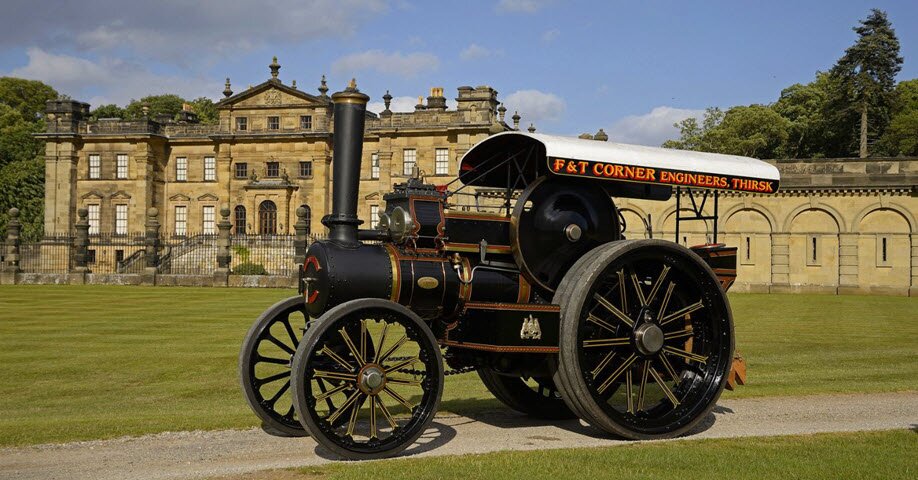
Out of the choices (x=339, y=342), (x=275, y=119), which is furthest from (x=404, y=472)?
(x=275, y=119)

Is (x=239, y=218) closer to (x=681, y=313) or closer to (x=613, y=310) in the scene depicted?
(x=681, y=313)

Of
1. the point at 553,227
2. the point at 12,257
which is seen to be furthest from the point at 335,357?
the point at 12,257

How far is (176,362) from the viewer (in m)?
15.5

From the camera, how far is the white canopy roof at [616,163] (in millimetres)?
8508

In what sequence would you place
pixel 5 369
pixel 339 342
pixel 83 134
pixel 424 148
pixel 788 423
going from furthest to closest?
pixel 83 134 < pixel 424 148 < pixel 5 369 < pixel 788 423 < pixel 339 342

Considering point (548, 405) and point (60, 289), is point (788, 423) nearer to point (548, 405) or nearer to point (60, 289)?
point (548, 405)

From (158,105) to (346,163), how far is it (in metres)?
92.7

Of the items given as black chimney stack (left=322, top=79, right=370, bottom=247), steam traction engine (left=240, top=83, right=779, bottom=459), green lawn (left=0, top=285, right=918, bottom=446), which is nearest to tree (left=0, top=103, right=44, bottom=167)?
green lawn (left=0, top=285, right=918, bottom=446)

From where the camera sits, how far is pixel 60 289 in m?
37.0

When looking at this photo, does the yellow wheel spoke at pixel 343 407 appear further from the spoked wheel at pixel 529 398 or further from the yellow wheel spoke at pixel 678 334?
the yellow wheel spoke at pixel 678 334

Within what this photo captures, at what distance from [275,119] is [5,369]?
2075 inches

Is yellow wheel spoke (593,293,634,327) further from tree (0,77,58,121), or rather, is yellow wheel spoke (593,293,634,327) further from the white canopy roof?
tree (0,77,58,121)

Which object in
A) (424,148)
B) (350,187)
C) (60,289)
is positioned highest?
(424,148)

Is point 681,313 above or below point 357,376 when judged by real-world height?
above
